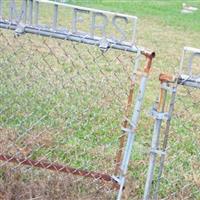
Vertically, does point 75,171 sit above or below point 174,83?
below

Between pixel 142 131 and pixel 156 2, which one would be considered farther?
pixel 156 2

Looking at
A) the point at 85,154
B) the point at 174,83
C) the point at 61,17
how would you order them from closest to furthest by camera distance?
the point at 174,83 < the point at 85,154 < the point at 61,17

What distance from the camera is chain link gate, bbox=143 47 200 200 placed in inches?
101

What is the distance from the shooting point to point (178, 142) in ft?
14.1

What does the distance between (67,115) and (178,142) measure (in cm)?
89

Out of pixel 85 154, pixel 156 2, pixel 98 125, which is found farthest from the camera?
pixel 156 2

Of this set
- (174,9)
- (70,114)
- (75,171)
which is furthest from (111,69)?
(174,9)

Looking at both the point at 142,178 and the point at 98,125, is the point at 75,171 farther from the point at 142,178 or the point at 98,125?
the point at 98,125

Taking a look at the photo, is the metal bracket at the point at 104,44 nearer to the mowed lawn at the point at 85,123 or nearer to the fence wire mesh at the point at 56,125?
the fence wire mesh at the point at 56,125

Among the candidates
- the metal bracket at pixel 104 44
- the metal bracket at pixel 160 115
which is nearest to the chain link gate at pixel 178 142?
the metal bracket at pixel 160 115

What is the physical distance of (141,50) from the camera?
→ 267cm

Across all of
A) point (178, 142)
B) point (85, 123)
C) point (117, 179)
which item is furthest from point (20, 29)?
point (178, 142)

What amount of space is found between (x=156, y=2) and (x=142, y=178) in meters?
11.8

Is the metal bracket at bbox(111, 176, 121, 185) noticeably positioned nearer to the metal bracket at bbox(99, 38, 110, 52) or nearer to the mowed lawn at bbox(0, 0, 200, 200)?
the mowed lawn at bbox(0, 0, 200, 200)
